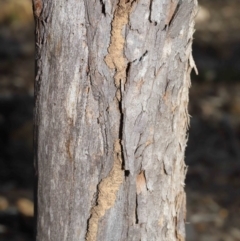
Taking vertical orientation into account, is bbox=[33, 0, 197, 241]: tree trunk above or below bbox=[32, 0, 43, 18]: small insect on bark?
below

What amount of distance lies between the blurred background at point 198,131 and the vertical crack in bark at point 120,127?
1.83 m

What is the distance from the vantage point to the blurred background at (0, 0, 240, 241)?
13.0ft

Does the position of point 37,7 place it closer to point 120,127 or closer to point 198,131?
point 120,127

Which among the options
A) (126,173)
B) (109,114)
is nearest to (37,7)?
(109,114)

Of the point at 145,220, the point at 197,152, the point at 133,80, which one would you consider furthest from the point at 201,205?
the point at 133,80

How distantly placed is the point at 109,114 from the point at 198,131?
3373mm

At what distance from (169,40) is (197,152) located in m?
3.12

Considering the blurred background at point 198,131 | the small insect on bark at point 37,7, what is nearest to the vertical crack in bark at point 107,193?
the small insect on bark at point 37,7

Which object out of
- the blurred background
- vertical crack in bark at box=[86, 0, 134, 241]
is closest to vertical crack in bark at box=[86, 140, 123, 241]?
vertical crack in bark at box=[86, 0, 134, 241]

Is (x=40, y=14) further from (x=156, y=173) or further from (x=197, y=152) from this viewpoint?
(x=197, y=152)

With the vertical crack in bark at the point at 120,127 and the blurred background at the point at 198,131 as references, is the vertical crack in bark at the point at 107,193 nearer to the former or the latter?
the vertical crack in bark at the point at 120,127

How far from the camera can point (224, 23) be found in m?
7.80

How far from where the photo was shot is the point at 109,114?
181cm

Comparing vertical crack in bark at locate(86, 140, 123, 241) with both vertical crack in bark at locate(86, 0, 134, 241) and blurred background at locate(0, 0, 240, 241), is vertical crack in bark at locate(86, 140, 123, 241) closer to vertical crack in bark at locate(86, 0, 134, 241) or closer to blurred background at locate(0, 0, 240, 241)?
vertical crack in bark at locate(86, 0, 134, 241)
